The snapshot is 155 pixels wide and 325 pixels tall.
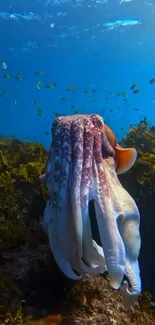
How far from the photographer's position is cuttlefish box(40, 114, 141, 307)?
292cm

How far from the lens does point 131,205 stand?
10.9 ft

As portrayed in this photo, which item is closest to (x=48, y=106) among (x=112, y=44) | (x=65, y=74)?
(x=65, y=74)

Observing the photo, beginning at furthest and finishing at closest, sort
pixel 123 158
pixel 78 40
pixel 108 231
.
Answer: pixel 78 40
pixel 123 158
pixel 108 231

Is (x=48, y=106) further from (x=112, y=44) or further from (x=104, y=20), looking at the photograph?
(x=104, y=20)

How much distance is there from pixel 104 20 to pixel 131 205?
31057 millimetres

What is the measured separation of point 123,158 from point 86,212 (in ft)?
4.04

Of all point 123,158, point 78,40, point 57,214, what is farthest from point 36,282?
point 78,40

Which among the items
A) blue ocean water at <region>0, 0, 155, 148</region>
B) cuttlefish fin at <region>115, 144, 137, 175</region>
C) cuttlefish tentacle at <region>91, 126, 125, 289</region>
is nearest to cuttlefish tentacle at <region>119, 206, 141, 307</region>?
cuttlefish tentacle at <region>91, 126, 125, 289</region>

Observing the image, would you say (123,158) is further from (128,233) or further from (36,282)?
(36,282)

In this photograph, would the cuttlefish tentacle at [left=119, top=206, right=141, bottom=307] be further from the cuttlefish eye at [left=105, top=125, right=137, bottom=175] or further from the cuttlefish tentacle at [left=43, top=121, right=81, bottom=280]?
the cuttlefish eye at [left=105, top=125, right=137, bottom=175]

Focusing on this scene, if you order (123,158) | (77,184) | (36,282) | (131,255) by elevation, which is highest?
(123,158)

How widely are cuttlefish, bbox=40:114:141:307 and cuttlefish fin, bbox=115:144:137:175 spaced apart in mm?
494

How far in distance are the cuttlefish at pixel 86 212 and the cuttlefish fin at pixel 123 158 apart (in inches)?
19.4

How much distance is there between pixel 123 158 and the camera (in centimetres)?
398
